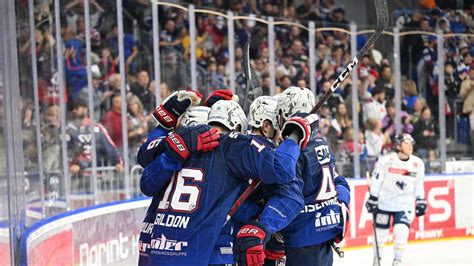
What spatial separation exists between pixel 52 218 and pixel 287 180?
2.20m

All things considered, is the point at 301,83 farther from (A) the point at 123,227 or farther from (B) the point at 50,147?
(B) the point at 50,147

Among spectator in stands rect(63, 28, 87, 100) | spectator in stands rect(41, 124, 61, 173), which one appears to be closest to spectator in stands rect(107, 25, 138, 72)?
spectator in stands rect(63, 28, 87, 100)

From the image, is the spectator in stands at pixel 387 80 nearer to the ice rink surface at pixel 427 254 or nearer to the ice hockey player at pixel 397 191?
the ice rink surface at pixel 427 254

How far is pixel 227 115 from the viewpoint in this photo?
14.9 feet

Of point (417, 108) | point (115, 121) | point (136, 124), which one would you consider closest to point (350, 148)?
point (417, 108)

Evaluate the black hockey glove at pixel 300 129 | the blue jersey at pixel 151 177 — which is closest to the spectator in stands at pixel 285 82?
the blue jersey at pixel 151 177

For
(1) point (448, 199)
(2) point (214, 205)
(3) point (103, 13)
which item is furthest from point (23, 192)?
(1) point (448, 199)

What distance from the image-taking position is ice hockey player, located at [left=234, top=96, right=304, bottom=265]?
4.41 m

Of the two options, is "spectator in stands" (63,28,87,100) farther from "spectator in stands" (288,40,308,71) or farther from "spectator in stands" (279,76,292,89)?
"spectator in stands" (288,40,308,71)

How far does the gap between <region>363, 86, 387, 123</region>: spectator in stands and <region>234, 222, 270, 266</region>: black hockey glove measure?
6.64 metres

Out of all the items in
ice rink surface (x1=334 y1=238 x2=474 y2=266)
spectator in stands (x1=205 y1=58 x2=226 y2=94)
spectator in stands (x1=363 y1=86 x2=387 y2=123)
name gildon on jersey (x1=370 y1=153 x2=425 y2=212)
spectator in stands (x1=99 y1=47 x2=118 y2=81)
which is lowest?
ice rink surface (x1=334 y1=238 x2=474 y2=266)

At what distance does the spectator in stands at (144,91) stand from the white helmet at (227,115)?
4113 mm

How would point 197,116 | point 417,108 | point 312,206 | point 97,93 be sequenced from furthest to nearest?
point 417,108, point 97,93, point 312,206, point 197,116

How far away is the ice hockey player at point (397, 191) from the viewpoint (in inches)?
341
